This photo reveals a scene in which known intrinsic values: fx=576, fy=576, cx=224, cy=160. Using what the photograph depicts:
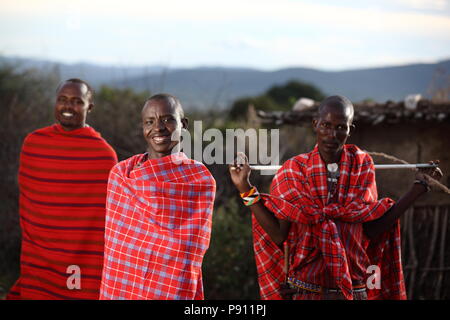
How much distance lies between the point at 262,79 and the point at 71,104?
44041 mm

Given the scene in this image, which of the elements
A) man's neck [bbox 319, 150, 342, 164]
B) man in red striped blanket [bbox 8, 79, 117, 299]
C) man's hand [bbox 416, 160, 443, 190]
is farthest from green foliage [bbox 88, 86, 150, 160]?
man's hand [bbox 416, 160, 443, 190]

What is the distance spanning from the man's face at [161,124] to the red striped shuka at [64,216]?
1158 mm

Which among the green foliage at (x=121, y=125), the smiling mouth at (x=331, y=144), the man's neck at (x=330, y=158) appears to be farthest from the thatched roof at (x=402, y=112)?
the green foliage at (x=121, y=125)

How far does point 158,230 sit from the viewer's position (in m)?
3.62

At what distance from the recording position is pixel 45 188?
15.7 feet

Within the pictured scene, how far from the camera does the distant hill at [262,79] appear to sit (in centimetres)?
1316

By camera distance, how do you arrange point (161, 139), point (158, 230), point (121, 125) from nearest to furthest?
point (158, 230)
point (161, 139)
point (121, 125)

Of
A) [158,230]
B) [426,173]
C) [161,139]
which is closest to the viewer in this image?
[158,230]

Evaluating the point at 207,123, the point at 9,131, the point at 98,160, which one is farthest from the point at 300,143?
the point at 98,160

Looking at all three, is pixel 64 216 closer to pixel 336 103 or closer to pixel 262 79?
pixel 336 103

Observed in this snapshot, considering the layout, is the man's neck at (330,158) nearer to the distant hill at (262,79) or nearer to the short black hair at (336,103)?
the short black hair at (336,103)

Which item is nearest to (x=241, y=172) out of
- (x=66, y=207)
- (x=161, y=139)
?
(x=161, y=139)

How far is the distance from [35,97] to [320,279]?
322 inches
